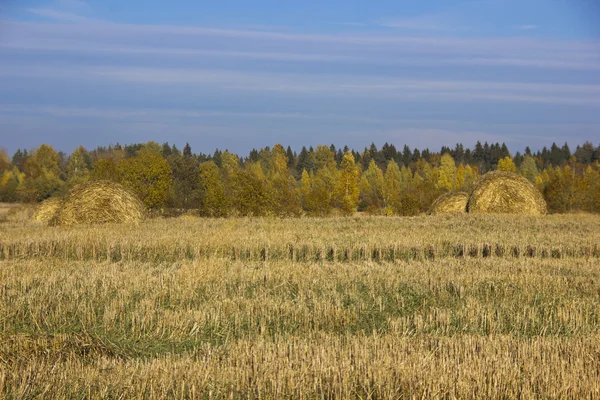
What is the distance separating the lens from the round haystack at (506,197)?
25.3 m

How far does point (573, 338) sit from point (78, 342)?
636cm

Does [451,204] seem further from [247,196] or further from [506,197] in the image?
[247,196]

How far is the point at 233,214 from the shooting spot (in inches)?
1217

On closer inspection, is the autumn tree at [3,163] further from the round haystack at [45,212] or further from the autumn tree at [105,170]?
the round haystack at [45,212]

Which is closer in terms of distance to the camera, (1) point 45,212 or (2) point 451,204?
(1) point 45,212

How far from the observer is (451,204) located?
28.5 metres

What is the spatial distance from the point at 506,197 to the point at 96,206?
17.0 m

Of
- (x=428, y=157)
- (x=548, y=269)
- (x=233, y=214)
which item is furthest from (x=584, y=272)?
(x=428, y=157)

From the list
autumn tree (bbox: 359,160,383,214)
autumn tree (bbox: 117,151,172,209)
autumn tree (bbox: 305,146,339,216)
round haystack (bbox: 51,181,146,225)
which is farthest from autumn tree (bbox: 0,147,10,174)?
round haystack (bbox: 51,181,146,225)

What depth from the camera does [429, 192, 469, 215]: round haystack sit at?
1113 inches

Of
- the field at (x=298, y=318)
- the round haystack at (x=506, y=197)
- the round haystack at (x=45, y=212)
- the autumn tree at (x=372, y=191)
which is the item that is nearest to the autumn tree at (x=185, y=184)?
the round haystack at (x=45, y=212)

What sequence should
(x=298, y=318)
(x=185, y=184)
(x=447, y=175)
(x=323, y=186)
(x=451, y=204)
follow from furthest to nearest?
1. (x=447, y=175)
2. (x=323, y=186)
3. (x=185, y=184)
4. (x=451, y=204)
5. (x=298, y=318)

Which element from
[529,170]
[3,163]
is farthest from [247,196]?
[3,163]

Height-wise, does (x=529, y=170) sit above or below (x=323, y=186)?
above
